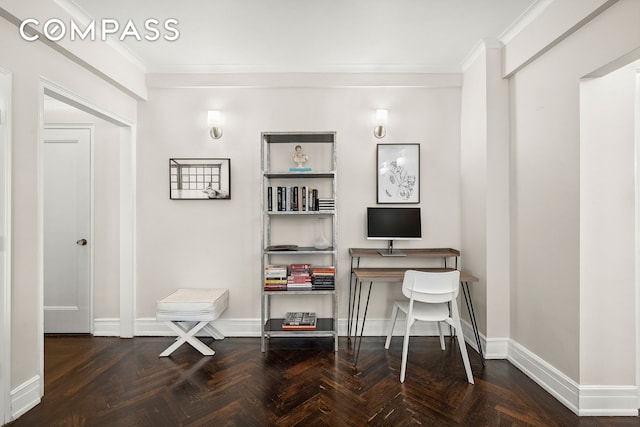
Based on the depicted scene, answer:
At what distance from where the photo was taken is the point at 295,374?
2654mm

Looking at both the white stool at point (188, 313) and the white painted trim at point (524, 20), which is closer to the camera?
the white painted trim at point (524, 20)

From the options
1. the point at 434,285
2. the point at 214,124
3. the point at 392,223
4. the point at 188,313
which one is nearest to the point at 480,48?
the point at 392,223

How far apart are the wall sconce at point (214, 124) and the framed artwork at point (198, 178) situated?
27 centimetres

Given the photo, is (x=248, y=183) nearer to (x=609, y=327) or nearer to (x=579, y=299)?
(x=579, y=299)

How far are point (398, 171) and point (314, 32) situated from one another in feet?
5.17

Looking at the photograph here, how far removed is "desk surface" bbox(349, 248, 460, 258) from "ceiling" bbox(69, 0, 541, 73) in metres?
1.89

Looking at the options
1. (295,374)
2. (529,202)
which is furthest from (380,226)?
(295,374)

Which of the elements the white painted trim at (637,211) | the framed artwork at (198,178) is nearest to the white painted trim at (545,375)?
the white painted trim at (637,211)

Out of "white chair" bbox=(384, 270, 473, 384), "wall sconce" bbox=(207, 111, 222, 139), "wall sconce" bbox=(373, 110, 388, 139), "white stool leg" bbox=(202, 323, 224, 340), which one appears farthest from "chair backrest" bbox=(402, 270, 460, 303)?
"wall sconce" bbox=(207, 111, 222, 139)

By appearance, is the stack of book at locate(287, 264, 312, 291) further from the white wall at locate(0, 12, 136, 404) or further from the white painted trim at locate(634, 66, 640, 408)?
the white painted trim at locate(634, 66, 640, 408)

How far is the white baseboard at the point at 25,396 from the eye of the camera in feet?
6.80

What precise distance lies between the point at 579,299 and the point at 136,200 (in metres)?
3.98

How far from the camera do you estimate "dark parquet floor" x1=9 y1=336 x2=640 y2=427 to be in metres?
2.08

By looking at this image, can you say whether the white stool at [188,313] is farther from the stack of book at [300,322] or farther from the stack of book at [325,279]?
the stack of book at [325,279]
